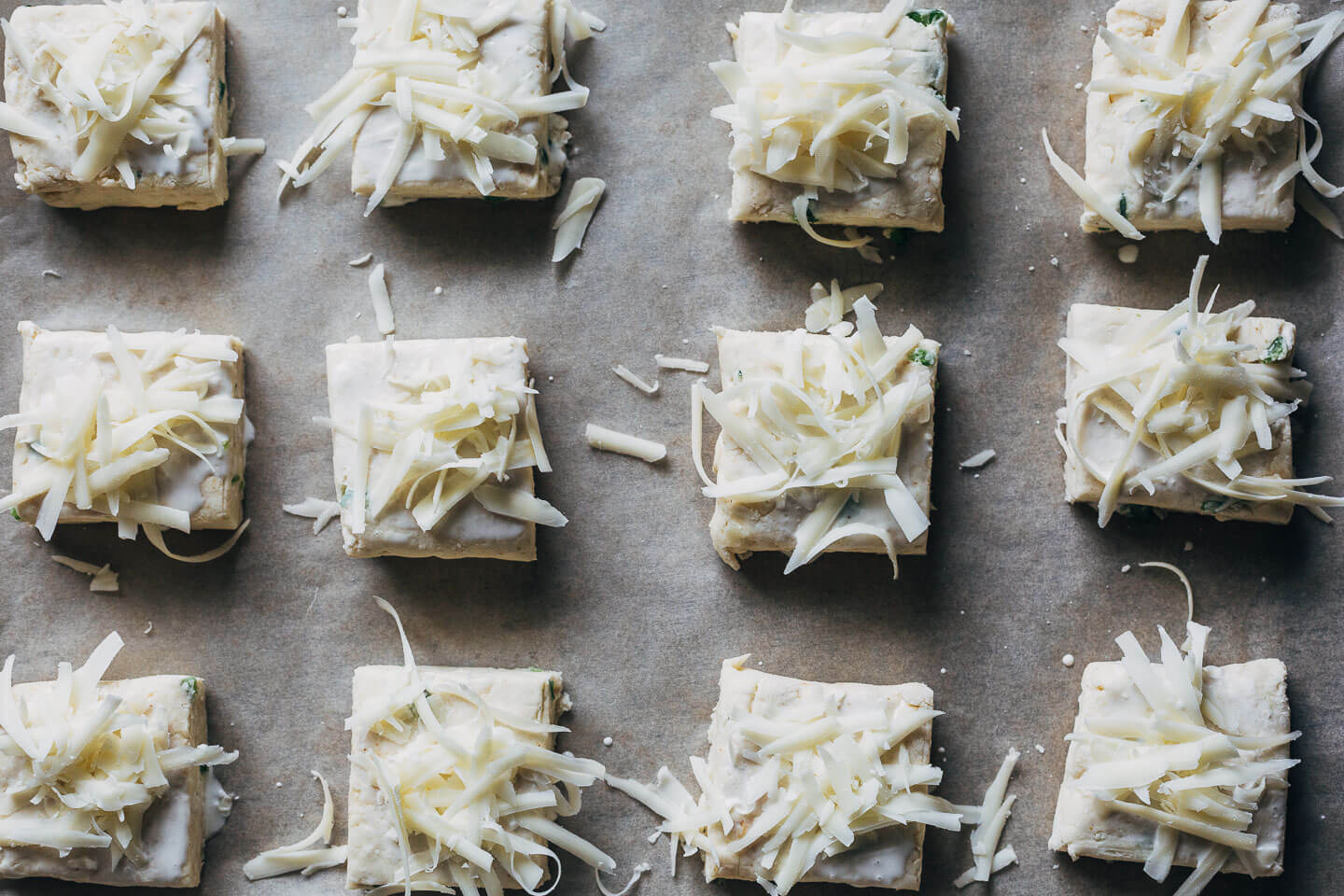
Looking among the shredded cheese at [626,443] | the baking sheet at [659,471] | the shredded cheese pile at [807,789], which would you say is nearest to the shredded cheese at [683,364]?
the baking sheet at [659,471]

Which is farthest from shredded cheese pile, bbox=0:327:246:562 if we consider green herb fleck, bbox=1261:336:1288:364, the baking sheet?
green herb fleck, bbox=1261:336:1288:364

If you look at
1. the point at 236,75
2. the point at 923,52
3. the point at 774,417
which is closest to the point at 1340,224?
the point at 923,52

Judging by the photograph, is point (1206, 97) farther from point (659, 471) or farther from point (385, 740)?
point (385, 740)

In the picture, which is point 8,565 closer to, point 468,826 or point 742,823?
point 468,826

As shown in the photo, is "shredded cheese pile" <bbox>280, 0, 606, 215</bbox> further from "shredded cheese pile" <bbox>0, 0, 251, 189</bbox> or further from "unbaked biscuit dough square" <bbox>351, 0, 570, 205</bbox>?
"shredded cheese pile" <bbox>0, 0, 251, 189</bbox>

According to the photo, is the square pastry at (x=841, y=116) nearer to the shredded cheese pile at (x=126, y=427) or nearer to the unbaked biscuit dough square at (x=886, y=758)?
the unbaked biscuit dough square at (x=886, y=758)
